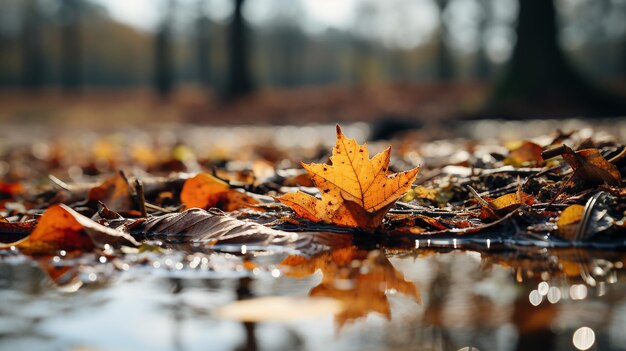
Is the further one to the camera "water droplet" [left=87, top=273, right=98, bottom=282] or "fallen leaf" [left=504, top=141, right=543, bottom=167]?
"fallen leaf" [left=504, top=141, right=543, bottom=167]

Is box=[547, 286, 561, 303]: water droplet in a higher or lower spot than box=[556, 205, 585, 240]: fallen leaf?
lower

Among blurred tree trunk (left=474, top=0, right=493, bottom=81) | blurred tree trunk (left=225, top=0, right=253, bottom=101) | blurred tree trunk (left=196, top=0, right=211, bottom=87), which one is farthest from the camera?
blurred tree trunk (left=196, top=0, right=211, bottom=87)

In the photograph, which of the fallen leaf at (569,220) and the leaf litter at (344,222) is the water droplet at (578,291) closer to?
the leaf litter at (344,222)

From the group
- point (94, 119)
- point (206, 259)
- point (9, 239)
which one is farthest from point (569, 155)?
point (94, 119)

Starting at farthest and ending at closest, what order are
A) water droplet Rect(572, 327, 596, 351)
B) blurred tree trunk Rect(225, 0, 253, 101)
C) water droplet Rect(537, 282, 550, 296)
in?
blurred tree trunk Rect(225, 0, 253, 101), water droplet Rect(537, 282, 550, 296), water droplet Rect(572, 327, 596, 351)

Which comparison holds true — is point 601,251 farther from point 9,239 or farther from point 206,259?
point 9,239

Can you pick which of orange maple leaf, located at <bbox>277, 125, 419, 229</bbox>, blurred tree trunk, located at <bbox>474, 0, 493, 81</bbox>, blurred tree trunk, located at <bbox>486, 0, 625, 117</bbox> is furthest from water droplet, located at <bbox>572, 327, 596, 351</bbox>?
blurred tree trunk, located at <bbox>474, 0, 493, 81</bbox>

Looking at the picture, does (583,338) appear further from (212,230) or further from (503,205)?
(212,230)

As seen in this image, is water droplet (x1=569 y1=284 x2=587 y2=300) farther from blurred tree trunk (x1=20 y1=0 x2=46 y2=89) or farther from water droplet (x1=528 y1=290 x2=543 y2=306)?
blurred tree trunk (x1=20 y1=0 x2=46 y2=89)
